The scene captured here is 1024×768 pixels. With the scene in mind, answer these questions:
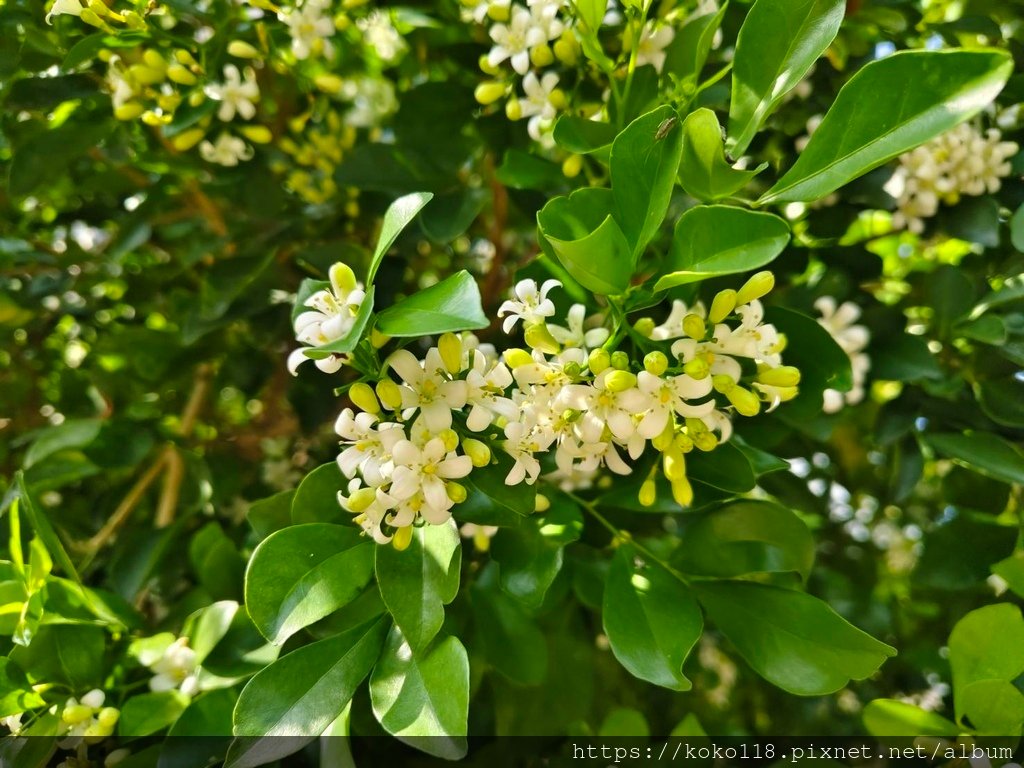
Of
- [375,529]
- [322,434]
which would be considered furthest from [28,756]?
[322,434]

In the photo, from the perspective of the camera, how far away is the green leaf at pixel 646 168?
46 centimetres

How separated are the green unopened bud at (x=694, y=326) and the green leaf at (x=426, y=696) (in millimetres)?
270

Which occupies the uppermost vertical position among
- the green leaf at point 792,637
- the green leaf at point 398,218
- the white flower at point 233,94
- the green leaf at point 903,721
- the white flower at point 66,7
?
the white flower at point 66,7

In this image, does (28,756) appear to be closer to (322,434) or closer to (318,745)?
(318,745)

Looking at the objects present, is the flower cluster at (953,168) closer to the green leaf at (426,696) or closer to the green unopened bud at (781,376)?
the green unopened bud at (781,376)

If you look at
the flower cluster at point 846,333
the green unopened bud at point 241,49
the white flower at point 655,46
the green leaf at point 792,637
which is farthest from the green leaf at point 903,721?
the green unopened bud at point 241,49

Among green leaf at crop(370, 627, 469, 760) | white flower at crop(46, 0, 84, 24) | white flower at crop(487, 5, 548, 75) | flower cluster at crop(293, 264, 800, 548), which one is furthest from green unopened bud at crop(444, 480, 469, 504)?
white flower at crop(46, 0, 84, 24)

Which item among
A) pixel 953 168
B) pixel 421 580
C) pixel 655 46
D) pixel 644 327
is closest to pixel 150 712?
pixel 421 580

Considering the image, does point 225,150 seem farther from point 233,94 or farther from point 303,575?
point 303,575

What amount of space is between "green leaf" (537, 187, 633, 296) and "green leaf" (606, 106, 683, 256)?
2 centimetres

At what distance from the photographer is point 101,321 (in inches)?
43.5

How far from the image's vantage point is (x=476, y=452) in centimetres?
50

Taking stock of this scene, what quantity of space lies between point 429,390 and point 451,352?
0.03 metres

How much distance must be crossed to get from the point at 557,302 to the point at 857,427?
2.22 feet
